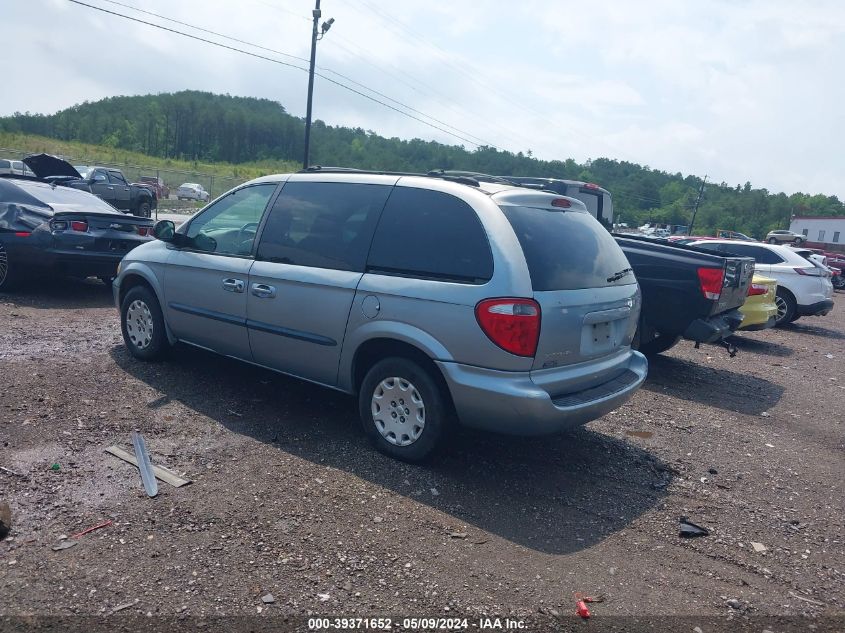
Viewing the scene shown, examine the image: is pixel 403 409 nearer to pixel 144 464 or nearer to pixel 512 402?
pixel 512 402

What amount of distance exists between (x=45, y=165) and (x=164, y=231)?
15.6 meters

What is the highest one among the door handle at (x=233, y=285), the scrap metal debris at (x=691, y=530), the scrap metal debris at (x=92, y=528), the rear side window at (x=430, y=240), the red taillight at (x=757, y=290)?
the rear side window at (x=430, y=240)

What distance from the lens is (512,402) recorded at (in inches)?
153

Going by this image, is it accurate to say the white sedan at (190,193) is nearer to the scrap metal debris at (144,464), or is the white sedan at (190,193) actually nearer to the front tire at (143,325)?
the front tire at (143,325)

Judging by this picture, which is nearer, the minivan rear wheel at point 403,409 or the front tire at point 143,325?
the minivan rear wheel at point 403,409

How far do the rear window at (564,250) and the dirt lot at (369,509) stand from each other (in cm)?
133

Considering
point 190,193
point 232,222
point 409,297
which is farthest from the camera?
point 190,193

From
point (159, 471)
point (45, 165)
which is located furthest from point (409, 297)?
point (45, 165)

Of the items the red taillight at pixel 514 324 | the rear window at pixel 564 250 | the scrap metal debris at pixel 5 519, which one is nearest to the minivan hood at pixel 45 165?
the scrap metal debris at pixel 5 519

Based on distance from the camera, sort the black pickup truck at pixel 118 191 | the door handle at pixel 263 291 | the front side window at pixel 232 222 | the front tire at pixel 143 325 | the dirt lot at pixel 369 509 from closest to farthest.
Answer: the dirt lot at pixel 369 509 → the door handle at pixel 263 291 → the front side window at pixel 232 222 → the front tire at pixel 143 325 → the black pickup truck at pixel 118 191

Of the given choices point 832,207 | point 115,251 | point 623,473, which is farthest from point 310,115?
point 832,207

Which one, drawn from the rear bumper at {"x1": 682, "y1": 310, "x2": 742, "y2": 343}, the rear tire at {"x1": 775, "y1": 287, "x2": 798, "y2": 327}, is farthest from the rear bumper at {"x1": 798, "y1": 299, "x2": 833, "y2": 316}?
the rear bumper at {"x1": 682, "y1": 310, "x2": 742, "y2": 343}

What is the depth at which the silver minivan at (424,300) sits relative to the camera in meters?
3.96

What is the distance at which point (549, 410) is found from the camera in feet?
12.9
